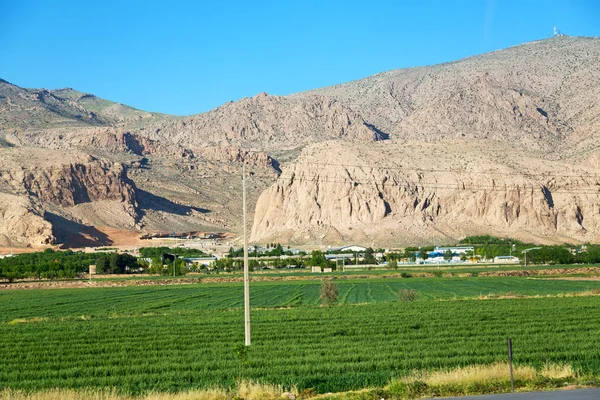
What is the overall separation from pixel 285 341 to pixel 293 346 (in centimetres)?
155

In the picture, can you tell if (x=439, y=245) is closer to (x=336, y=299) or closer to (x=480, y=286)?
(x=480, y=286)

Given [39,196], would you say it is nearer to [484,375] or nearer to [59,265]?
[59,265]

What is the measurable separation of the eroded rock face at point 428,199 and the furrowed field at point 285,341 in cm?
9102

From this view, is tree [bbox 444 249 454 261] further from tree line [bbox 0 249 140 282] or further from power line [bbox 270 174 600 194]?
tree line [bbox 0 249 140 282]

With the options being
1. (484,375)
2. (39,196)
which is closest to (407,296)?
(484,375)

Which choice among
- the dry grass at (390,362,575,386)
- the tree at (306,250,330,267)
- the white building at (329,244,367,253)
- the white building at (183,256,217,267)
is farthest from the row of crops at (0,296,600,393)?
the white building at (329,244,367,253)

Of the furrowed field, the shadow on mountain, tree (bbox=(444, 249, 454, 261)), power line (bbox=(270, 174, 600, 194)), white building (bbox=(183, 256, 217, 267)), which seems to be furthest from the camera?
the shadow on mountain

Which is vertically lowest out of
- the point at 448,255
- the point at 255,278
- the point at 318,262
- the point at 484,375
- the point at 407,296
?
the point at 484,375

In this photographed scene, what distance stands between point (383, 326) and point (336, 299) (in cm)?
1982

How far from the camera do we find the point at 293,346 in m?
28.7

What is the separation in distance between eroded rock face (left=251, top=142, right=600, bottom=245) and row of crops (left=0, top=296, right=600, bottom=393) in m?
99.4

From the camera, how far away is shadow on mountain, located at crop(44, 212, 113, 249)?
526ft

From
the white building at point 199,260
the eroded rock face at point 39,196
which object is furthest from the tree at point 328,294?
the eroded rock face at point 39,196

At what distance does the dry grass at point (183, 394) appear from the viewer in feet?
65.9
